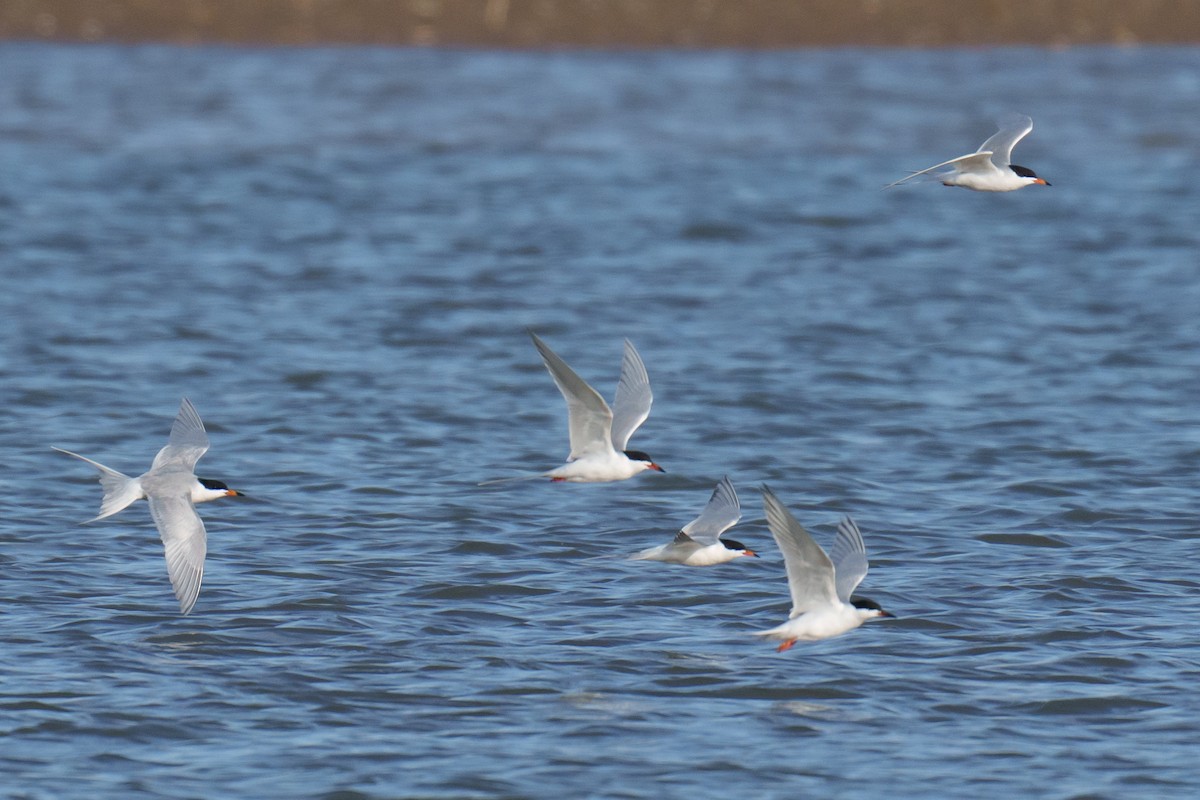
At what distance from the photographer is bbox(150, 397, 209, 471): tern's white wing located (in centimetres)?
1152

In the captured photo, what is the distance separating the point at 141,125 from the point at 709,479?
20329mm

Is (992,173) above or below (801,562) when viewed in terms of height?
above

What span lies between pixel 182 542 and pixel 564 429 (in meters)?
6.35

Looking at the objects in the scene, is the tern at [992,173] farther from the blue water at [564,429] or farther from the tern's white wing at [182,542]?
the tern's white wing at [182,542]

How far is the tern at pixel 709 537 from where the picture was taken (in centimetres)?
1076

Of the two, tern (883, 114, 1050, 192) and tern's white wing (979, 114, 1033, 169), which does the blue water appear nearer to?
tern (883, 114, 1050, 192)

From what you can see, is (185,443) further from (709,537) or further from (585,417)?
(709,537)

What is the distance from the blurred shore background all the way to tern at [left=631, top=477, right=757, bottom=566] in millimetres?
24819

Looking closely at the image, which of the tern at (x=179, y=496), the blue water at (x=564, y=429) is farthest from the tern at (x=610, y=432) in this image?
Answer: the tern at (x=179, y=496)

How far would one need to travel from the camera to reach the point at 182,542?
10898 mm

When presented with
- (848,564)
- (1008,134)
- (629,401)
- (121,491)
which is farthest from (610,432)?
(1008,134)

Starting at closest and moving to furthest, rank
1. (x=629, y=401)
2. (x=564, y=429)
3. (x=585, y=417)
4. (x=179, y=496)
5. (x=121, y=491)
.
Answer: (x=121, y=491) → (x=179, y=496) → (x=585, y=417) → (x=629, y=401) → (x=564, y=429)

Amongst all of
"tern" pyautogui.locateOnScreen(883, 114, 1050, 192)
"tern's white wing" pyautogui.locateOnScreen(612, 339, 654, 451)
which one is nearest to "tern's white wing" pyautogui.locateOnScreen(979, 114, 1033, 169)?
"tern" pyautogui.locateOnScreen(883, 114, 1050, 192)

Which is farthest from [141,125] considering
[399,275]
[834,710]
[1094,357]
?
[834,710]
